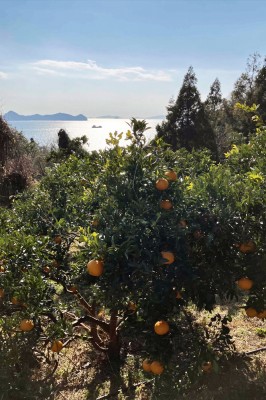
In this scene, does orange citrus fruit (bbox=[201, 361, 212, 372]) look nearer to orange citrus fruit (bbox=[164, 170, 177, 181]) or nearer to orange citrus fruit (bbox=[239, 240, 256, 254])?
orange citrus fruit (bbox=[239, 240, 256, 254])

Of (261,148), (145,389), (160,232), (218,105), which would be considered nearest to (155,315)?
(160,232)

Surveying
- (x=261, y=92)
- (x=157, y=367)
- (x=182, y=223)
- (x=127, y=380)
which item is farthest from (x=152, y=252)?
(x=261, y=92)

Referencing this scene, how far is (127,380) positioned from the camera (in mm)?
3223

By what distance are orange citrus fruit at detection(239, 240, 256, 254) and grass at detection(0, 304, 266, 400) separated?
45.9 inches

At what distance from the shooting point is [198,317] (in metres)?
4.33

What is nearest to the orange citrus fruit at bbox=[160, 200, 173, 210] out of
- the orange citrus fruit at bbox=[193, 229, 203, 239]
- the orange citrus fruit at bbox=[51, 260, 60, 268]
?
the orange citrus fruit at bbox=[193, 229, 203, 239]

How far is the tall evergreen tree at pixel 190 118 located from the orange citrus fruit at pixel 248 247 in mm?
13997

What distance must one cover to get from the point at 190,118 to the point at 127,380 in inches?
566

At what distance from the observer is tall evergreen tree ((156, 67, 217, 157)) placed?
1592 centimetres

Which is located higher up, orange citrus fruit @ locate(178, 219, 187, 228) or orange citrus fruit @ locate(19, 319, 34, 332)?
orange citrus fruit @ locate(178, 219, 187, 228)

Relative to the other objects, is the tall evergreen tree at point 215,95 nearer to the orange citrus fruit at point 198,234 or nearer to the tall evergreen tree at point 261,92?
the tall evergreen tree at point 261,92

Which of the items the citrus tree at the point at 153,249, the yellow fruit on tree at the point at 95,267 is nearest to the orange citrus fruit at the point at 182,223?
the citrus tree at the point at 153,249

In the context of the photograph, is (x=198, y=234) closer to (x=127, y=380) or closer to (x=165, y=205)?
(x=165, y=205)

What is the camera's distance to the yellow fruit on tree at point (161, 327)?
2311 millimetres
